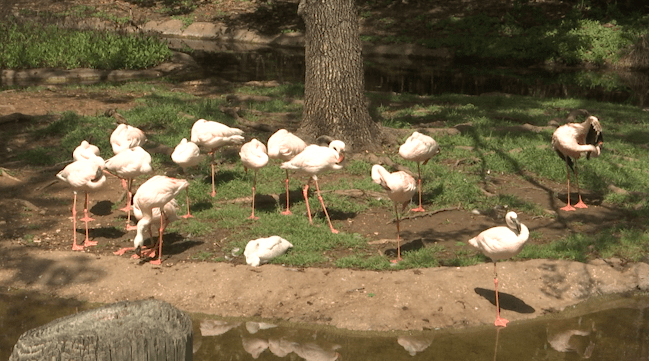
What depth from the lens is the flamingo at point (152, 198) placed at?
755 centimetres

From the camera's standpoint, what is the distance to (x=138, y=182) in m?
10.2

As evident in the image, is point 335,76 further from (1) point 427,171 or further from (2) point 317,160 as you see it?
(2) point 317,160

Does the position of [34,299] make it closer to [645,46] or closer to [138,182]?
[138,182]

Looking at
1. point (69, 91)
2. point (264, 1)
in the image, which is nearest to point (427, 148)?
point (69, 91)

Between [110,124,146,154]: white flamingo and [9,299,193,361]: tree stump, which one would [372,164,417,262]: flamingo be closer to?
[110,124,146,154]: white flamingo

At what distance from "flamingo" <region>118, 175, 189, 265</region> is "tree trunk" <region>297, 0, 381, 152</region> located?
398 centimetres

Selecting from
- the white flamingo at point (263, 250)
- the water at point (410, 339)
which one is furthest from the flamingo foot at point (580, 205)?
the white flamingo at point (263, 250)

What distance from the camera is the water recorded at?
6.23 meters

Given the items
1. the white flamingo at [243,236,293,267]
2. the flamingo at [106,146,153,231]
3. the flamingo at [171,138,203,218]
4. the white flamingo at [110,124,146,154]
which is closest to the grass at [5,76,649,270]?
the white flamingo at [243,236,293,267]

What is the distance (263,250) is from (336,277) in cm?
86

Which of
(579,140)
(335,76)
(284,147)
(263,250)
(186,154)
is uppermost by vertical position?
(335,76)

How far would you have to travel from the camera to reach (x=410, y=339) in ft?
21.1

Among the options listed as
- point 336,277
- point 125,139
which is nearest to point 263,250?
point 336,277

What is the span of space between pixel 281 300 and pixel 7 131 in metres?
7.57
